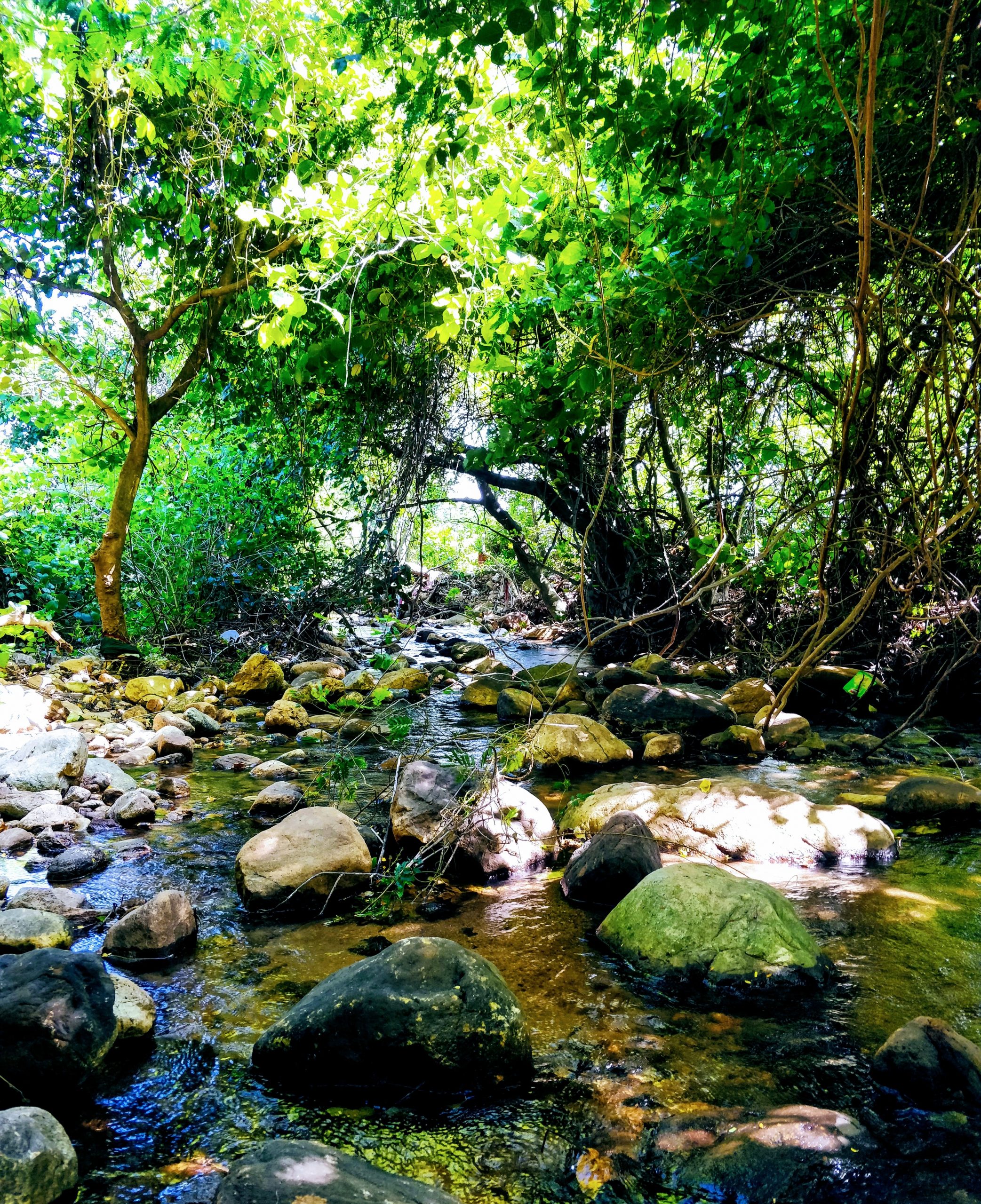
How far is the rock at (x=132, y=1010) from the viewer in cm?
247

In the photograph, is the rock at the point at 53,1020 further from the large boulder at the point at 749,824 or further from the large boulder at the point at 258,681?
the large boulder at the point at 258,681

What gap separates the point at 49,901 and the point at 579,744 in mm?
3648

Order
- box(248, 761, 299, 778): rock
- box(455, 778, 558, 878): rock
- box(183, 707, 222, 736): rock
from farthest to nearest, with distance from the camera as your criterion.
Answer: box(183, 707, 222, 736): rock
box(248, 761, 299, 778): rock
box(455, 778, 558, 878): rock

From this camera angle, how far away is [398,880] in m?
3.53

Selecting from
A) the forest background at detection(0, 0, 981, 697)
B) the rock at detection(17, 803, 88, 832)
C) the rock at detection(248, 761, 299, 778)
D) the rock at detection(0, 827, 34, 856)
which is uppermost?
the forest background at detection(0, 0, 981, 697)

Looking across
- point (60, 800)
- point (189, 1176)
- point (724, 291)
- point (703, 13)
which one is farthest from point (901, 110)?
point (60, 800)

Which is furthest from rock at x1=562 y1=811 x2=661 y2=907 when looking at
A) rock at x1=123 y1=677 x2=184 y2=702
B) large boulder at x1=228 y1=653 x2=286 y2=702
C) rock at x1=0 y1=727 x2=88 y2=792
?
large boulder at x1=228 y1=653 x2=286 y2=702

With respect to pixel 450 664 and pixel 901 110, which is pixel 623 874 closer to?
pixel 901 110

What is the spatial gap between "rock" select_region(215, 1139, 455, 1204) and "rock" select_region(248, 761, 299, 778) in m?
3.90

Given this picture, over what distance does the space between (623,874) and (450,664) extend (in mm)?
7512

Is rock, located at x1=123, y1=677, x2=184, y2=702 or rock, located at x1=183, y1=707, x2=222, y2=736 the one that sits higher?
rock, located at x1=123, y1=677, x2=184, y2=702

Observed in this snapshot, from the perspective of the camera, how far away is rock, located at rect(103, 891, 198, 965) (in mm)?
3059

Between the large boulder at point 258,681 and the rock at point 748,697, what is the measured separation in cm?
479

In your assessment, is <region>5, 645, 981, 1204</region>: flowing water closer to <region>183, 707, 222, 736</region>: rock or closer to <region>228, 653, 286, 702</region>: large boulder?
<region>183, 707, 222, 736</region>: rock
